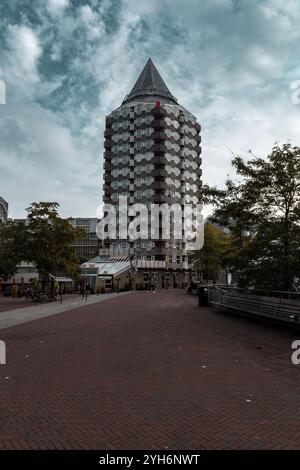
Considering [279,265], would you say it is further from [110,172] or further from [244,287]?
[110,172]

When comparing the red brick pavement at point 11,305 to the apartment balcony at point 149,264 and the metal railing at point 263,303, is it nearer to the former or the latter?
the metal railing at point 263,303

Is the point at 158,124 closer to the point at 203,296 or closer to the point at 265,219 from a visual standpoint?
the point at 203,296

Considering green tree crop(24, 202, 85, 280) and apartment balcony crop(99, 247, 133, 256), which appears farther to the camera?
apartment balcony crop(99, 247, 133, 256)

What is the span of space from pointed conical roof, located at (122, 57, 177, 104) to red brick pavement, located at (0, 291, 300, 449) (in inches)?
3566

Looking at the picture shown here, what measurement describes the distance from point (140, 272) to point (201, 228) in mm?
33051

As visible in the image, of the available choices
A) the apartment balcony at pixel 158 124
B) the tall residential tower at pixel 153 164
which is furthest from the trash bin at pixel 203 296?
the apartment balcony at pixel 158 124

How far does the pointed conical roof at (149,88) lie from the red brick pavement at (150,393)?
297 feet

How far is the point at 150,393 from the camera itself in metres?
6.36

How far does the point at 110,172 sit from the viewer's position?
93.8 metres

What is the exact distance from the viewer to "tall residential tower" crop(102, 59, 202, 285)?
281 feet

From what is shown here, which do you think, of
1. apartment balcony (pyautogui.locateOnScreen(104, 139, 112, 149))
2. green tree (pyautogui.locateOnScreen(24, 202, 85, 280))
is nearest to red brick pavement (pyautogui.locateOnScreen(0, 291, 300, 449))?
green tree (pyautogui.locateOnScreen(24, 202, 85, 280))

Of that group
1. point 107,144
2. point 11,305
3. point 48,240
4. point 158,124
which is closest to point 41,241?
point 48,240

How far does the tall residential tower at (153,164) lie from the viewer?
3371 inches

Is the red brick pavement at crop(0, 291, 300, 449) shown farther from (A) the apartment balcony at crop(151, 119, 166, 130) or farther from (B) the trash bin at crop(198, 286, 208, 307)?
(A) the apartment balcony at crop(151, 119, 166, 130)
